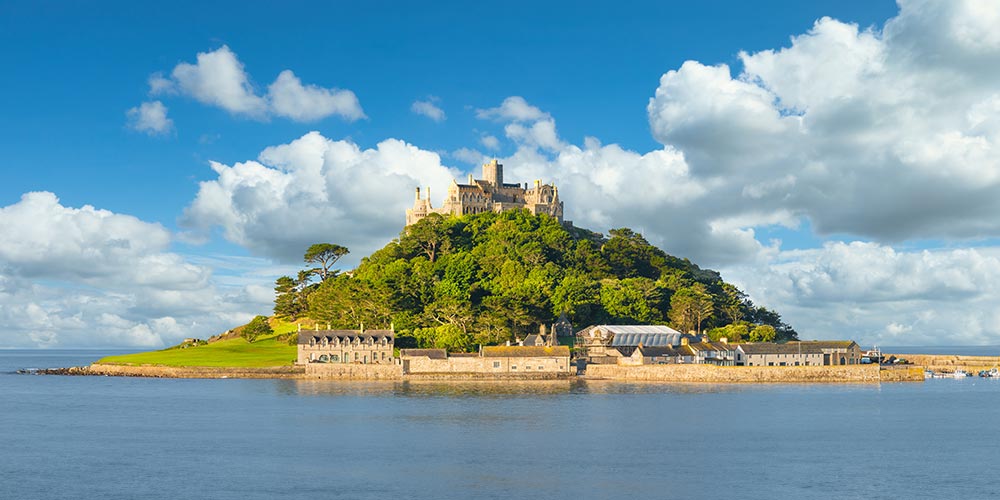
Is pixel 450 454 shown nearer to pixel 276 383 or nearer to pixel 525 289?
pixel 276 383

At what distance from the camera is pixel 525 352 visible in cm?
11344

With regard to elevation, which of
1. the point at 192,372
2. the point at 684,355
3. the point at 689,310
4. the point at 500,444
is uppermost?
the point at 689,310

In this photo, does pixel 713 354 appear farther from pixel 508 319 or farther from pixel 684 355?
pixel 508 319

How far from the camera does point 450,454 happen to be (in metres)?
58.1

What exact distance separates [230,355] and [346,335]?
21906 mm

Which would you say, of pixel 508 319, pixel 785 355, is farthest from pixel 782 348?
pixel 508 319

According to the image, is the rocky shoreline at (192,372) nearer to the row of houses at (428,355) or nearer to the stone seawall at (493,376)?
the row of houses at (428,355)

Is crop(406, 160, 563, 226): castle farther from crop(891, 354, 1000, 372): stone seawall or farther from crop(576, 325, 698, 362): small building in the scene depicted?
crop(891, 354, 1000, 372): stone seawall

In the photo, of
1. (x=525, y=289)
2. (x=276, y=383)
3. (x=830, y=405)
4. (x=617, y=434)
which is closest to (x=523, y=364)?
(x=525, y=289)

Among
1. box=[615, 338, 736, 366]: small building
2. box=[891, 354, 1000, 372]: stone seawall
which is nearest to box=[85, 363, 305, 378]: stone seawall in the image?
box=[615, 338, 736, 366]: small building

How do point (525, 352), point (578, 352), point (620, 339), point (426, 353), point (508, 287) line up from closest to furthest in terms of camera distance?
point (525, 352)
point (426, 353)
point (620, 339)
point (578, 352)
point (508, 287)

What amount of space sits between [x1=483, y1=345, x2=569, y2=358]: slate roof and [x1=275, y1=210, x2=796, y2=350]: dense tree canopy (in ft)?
16.3

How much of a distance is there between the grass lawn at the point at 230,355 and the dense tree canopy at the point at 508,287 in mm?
8043

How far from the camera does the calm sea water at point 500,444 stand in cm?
4838
